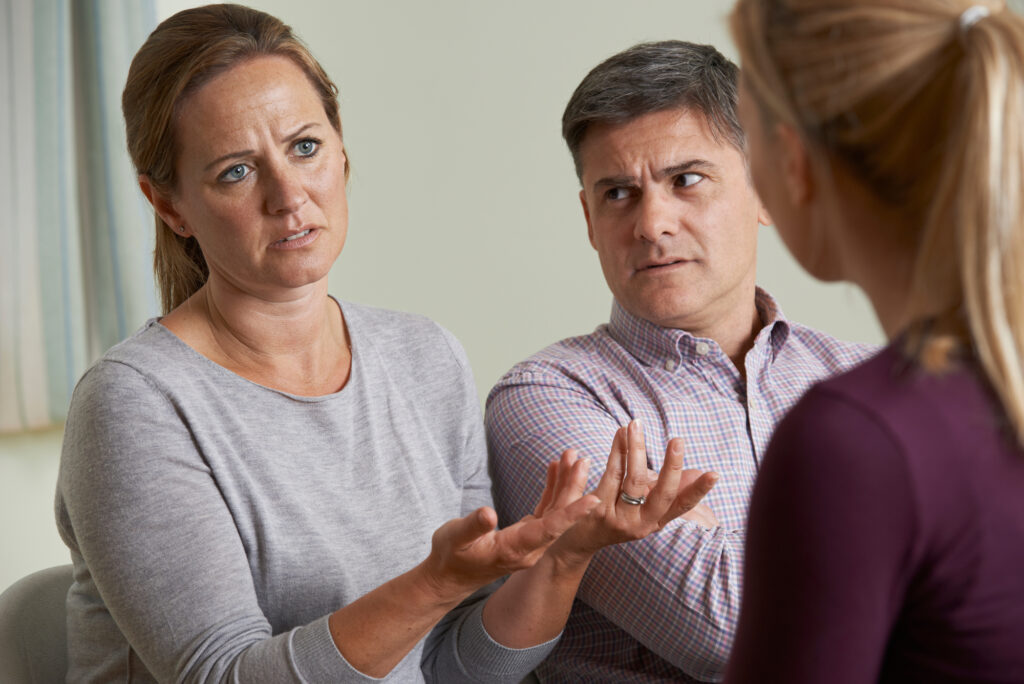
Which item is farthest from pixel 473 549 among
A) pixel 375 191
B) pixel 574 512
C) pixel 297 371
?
pixel 375 191

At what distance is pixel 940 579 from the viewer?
2.30ft

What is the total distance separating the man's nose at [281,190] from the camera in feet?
4.55

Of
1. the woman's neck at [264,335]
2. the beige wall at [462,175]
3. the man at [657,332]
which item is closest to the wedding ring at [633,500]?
the man at [657,332]

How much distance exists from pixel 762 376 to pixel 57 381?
2093mm

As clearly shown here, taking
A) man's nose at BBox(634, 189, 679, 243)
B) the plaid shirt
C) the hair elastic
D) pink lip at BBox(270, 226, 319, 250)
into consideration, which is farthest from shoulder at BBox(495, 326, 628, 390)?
the hair elastic

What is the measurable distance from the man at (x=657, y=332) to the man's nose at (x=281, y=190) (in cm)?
49

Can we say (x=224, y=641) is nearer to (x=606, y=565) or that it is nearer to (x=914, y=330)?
(x=606, y=565)

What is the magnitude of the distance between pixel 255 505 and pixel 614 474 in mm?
475

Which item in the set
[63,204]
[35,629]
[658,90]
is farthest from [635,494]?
[63,204]

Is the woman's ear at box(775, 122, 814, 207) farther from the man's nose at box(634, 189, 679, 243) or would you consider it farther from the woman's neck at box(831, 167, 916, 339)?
the man's nose at box(634, 189, 679, 243)

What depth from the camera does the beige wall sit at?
9.46 feet

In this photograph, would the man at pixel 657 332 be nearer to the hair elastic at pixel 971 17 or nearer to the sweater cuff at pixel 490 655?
the sweater cuff at pixel 490 655

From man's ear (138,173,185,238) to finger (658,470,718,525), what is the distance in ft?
2.63

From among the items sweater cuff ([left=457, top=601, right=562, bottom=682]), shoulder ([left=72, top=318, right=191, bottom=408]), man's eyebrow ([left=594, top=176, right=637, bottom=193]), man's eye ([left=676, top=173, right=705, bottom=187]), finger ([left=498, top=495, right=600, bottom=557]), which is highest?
man's eye ([left=676, top=173, right=705, bottom=187])
